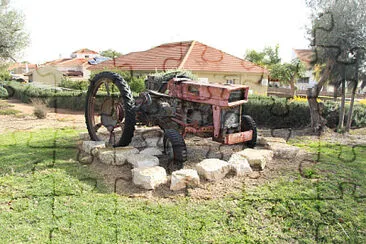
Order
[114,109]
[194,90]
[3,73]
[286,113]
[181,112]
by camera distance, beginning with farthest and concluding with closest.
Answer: [3,73] → [286,113] → [114,109] → [181,112] → [194,90]

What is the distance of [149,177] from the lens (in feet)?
15.4

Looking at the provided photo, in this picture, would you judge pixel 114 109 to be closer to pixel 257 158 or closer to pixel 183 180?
pixel 183 180

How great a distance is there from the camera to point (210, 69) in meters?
19.1

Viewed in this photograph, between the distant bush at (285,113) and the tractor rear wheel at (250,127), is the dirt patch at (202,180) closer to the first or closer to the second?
the tractor rear wheel at (250,127)

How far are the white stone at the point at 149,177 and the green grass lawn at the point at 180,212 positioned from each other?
373mm

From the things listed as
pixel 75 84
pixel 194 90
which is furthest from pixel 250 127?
pixel 75 84

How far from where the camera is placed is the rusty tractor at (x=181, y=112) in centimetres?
561

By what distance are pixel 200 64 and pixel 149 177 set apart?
49.4 feet

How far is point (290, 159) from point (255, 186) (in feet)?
5.29


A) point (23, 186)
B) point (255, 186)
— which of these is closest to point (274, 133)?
point (255, 186)

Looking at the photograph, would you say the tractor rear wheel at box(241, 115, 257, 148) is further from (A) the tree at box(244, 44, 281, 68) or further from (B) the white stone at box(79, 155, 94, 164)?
(A) the tree at box(244, 44, 281, 68)

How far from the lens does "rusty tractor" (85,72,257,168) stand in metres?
5.61

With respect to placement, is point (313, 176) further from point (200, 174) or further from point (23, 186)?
point (23, 186)

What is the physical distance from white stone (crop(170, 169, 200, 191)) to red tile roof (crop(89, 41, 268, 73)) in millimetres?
13655
